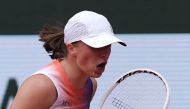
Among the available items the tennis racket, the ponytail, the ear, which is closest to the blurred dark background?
the tennis racket

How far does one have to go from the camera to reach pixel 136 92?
7.36 feet

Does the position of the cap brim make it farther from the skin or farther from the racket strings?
the racket strings

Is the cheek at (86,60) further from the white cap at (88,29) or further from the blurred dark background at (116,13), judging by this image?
the blurred dark background at (116,13)

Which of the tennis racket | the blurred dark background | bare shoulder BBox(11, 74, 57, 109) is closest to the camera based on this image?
bare shoulder BBox(11, 74, 57, 109)

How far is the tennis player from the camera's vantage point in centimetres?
187

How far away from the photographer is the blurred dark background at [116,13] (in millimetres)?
3486

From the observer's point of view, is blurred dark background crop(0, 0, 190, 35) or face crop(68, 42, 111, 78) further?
blurred dark background crop(0, 0, 190, 35)

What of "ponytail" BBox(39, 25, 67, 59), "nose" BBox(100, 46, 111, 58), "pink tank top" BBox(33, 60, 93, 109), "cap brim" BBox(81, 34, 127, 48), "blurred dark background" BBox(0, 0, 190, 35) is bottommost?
"blurred dark background" BBox(0, 0, 190, 35)

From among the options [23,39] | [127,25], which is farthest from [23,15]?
[127,25]

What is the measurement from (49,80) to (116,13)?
5.35 ft

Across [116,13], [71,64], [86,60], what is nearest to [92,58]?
[86,60]

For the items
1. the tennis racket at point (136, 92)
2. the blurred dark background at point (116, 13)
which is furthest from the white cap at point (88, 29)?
the blurred dark background at point (116, 13)

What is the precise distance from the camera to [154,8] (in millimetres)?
3488

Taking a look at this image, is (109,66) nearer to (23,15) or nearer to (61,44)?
(23,15)
